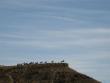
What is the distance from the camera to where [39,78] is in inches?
6289

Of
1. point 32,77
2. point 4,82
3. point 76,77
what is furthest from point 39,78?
point 4,82

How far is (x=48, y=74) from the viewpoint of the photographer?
16225 cm

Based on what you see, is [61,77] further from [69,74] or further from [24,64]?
[24,64]

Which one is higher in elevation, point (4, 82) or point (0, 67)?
point (0, 67)

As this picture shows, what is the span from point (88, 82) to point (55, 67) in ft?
44.7

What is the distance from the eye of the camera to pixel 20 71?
158500mm

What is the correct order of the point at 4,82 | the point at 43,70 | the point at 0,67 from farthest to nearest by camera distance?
the point at 43,70
the point at 0,67
the point at 4,82

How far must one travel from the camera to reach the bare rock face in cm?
15825

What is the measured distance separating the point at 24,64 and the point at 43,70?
302 inches

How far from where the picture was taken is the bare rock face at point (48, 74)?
158250mm

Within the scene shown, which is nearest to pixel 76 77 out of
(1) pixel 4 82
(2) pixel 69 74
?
(2) pixel 69 74

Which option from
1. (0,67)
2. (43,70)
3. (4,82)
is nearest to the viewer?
(4,82)

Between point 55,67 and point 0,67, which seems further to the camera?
point 55,67

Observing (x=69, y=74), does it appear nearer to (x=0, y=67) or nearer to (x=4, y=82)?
(x=0, y=67)
